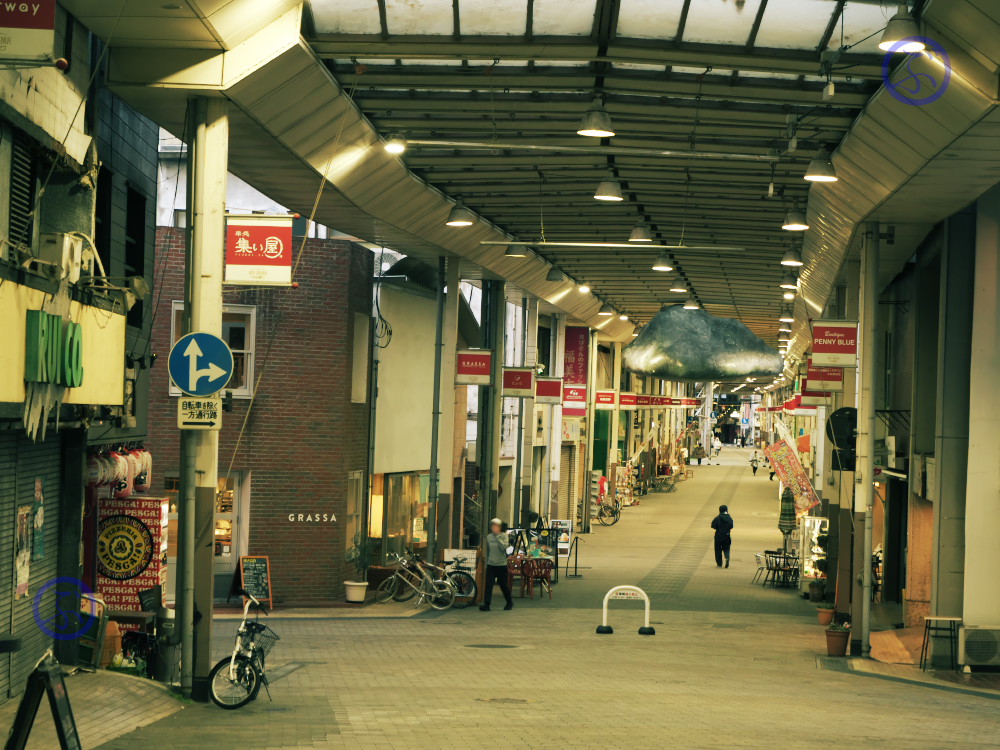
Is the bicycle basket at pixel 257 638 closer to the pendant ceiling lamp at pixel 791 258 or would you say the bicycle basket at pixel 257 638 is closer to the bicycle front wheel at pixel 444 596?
the bicycle front wheel at pixel 444 596

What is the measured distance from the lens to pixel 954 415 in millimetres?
18625

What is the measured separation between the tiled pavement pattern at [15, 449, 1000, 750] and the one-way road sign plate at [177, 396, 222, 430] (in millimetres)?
2809

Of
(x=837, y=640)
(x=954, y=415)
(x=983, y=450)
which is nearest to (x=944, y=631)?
(x=837, y=640)

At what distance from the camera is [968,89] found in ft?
39.6

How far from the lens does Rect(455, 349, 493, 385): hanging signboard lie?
2714 centimetres

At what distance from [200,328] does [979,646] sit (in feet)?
37.6

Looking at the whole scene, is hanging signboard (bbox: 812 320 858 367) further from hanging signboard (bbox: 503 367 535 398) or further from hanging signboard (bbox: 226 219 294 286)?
hanging signboard (bbox: 503 367 535 398)

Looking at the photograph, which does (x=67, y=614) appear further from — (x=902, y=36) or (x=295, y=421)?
(x=295, y=421)

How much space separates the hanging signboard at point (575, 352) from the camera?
46.6 meters

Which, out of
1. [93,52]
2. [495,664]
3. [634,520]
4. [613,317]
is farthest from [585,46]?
[634,520]

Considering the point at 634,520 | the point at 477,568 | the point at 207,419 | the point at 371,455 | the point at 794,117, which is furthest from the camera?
the point at 634,520

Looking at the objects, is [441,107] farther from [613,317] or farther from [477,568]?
[613,317]

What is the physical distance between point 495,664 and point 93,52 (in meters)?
9.29

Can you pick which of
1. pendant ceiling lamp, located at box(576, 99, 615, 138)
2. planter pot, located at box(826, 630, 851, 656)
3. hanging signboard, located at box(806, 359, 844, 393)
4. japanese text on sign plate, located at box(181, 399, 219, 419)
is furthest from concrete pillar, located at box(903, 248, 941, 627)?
japanese text on sign plate, located at box(181, 399, 219, 419)
